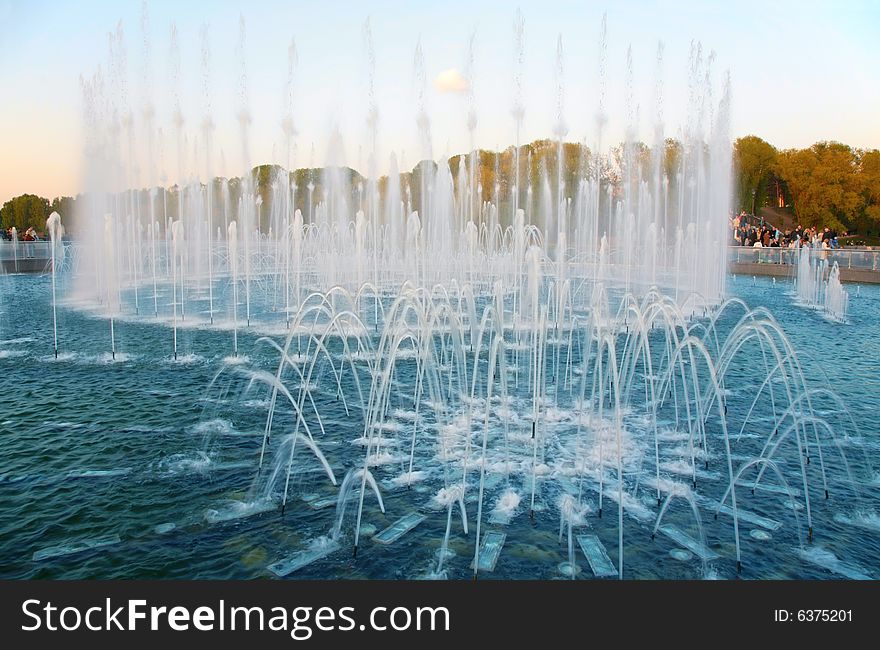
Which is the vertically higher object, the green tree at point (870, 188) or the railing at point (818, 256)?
the green tree at point (870, 188)

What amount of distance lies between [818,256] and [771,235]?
26204mm

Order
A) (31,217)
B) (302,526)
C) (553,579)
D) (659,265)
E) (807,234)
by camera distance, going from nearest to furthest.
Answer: (553,579) → (302,526) → (659,265) → (807,234) → (31,217)

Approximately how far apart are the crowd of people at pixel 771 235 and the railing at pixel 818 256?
808cm

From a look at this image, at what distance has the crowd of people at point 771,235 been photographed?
5347cm

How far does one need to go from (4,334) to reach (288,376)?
32.8ft

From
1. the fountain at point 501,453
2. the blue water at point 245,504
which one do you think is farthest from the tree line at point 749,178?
the blue water at point 245,504

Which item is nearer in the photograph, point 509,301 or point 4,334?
point 4,334

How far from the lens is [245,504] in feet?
26.0

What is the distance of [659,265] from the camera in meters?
43.5

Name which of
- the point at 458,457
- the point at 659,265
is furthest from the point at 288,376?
the point at 659,265

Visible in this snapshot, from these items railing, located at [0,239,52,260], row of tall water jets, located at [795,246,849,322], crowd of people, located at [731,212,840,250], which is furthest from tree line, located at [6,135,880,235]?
row of tall water jets, located at [795,246,849,322]

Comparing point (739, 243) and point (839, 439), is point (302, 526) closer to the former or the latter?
point (839, 439)

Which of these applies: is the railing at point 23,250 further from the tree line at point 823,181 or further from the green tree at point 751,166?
the green tree at point 751,166

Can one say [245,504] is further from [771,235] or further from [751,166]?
[751,166]
